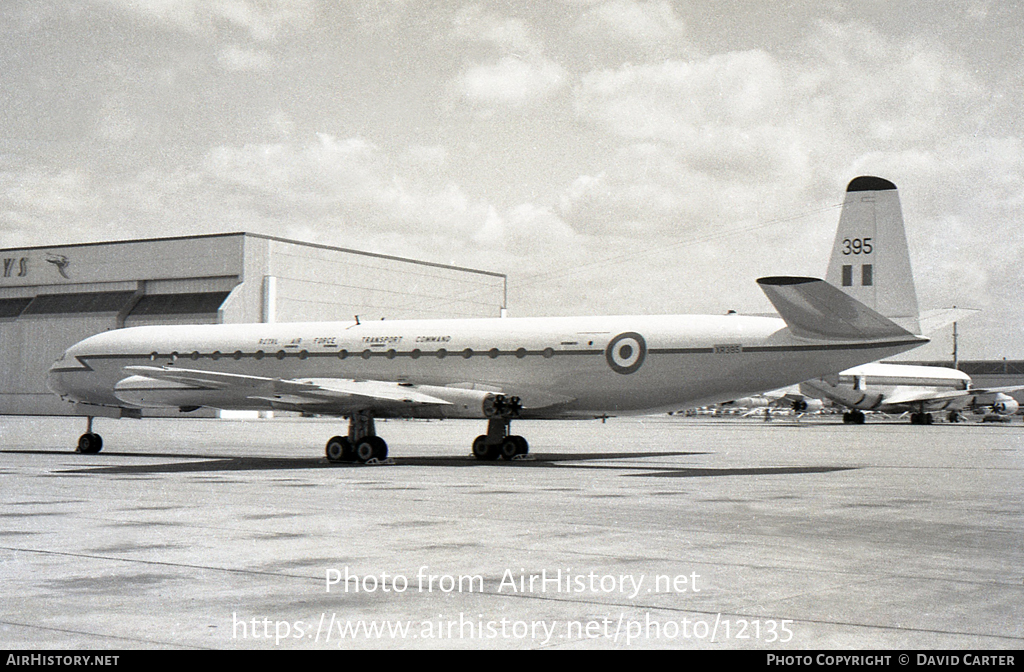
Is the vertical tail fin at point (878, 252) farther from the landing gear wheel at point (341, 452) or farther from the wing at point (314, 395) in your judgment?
the landing gear wheel at point (341, 452)

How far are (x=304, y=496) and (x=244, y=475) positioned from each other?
211 inches

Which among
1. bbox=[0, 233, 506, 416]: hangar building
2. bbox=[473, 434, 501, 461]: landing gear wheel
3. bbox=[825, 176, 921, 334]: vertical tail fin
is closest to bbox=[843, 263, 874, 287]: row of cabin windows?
bbox=[825, 176, 921, 334]: vertical tail fin

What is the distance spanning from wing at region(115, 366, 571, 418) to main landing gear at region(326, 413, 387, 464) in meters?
0.38

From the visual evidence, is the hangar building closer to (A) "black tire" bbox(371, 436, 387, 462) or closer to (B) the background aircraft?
(B) the background aircraft

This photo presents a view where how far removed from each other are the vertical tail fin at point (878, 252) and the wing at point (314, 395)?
7.79 m

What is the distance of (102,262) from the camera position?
72625 mm

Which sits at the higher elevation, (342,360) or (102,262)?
(102,262)

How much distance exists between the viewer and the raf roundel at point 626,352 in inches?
977

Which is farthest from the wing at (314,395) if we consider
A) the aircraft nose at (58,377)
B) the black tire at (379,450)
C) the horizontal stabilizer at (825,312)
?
the horizontal stabilizer at (825,312)

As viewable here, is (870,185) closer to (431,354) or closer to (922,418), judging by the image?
(431,354)

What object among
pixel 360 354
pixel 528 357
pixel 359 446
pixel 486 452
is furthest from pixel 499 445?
pixel 360 354

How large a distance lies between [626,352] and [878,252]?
6.25m

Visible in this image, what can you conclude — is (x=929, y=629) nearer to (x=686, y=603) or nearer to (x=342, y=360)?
(x=686, y=603)

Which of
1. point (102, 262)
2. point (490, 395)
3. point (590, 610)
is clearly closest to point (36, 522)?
point (590, 610)
